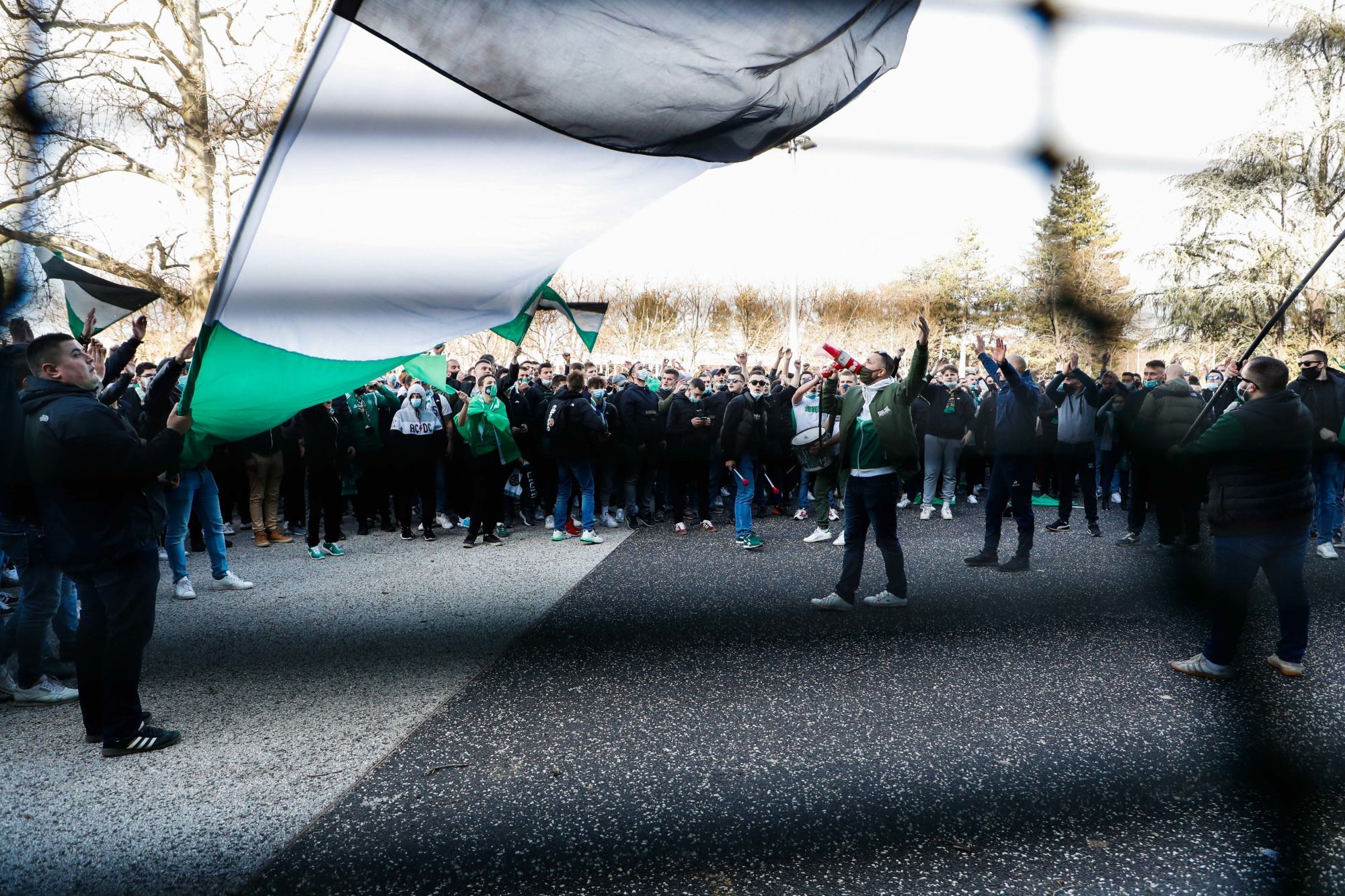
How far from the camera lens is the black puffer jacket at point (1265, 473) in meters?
1.19

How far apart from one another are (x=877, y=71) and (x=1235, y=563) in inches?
95.1

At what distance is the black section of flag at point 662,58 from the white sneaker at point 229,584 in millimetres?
4736

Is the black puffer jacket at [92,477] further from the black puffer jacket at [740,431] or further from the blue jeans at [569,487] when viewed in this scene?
the black puffer jacket at [740,431]

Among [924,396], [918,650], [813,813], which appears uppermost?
[924,396]

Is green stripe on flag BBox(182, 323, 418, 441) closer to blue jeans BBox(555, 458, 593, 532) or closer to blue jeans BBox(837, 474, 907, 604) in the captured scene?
blue jeans BBox(837, 474, 907, 604)

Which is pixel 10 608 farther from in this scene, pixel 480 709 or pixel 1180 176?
pixel 1180 176

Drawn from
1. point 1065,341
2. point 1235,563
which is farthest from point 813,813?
point 1235,563

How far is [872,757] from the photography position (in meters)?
2.10

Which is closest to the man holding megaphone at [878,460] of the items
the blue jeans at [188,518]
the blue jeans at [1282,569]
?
the blue jeans at [1282,569]

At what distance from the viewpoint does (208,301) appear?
60 centimetres

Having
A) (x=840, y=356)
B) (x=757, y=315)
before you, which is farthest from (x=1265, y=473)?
(x=757, y=315)

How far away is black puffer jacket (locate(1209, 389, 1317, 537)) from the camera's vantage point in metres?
1.19

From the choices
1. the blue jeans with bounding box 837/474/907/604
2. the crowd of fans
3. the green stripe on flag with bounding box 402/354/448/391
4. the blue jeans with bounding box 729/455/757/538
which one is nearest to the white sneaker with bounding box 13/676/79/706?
the crowd of fans

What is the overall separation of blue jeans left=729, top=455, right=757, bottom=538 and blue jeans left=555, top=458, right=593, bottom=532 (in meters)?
1.13
